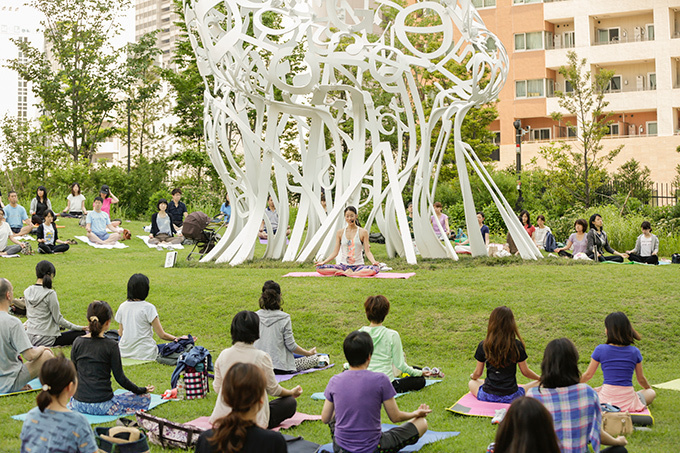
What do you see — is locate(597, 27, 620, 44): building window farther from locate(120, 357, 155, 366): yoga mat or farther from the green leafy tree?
locate(120, 357, 155, 366): yoga mat

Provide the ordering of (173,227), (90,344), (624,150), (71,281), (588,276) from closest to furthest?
(90,344) → (588,276) → (71,281) → (173,227) → (624,150)

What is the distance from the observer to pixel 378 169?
1426 cm

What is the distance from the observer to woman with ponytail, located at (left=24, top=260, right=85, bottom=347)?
26.2 feet

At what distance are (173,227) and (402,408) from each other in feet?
45.8

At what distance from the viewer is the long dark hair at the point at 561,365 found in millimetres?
4414

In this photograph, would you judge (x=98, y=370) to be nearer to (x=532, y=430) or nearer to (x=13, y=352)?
(x=13, y=352)

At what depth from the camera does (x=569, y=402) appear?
4.39 metres

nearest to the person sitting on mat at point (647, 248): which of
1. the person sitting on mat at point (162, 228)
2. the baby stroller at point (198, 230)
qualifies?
the baby stroller at point (198, 230)

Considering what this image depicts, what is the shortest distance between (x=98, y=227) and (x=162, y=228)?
1.61 metres

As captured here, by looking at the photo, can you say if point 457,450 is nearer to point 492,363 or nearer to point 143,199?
point 492,363

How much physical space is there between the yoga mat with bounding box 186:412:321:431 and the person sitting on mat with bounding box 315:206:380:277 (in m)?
6.09

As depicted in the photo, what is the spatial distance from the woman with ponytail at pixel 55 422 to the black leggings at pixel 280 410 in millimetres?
1652

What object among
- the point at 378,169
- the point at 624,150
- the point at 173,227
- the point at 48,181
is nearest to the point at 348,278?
the point at 378,169

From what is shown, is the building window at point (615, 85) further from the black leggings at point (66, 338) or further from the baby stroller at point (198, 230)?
the black leggings at point (66, 338)
